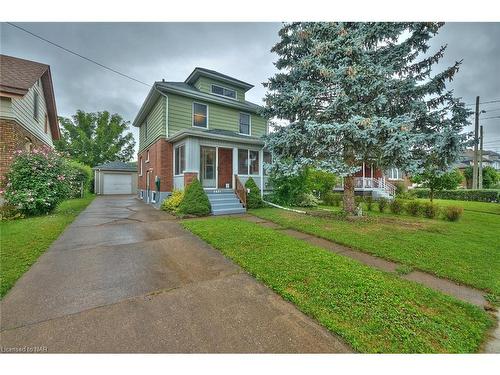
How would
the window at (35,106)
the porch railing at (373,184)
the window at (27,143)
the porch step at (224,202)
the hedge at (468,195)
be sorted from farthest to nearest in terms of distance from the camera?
1. the porch railing at (373,184)
2. the hedge at (468,195)
3. the window at (35,106)
4. the window at (27,143)
5. the porch step at (224,202)

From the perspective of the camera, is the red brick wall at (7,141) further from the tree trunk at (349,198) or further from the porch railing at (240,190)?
the tree trunk at (349,198)

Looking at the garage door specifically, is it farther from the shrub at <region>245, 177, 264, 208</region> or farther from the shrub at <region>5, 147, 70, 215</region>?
the shrub at <region>245, 177, 264, 208</region>

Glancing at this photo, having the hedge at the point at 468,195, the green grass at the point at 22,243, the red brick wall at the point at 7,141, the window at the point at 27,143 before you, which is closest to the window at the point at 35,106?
the window at the point at 27,143

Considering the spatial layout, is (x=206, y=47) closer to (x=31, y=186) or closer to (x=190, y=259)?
(x=190, y=259)

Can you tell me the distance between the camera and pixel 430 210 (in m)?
9.16

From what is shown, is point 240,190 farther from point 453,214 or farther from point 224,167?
point 453,214

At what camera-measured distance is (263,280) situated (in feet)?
10.3

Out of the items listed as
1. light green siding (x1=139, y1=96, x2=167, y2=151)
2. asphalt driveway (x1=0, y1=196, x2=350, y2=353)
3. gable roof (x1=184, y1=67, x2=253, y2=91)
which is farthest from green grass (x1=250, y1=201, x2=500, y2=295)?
gable roof (x1=184, y1=67, x2=253, y2=91)

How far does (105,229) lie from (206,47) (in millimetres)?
5580

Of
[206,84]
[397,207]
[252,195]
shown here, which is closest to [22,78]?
[206,84]

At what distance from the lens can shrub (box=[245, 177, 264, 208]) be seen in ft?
33.2

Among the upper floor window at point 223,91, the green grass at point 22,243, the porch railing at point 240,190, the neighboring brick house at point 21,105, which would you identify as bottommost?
the green grass at point 22,243

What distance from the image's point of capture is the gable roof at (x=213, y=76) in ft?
40.3

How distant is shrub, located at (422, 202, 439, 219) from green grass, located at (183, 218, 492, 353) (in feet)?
25.3
